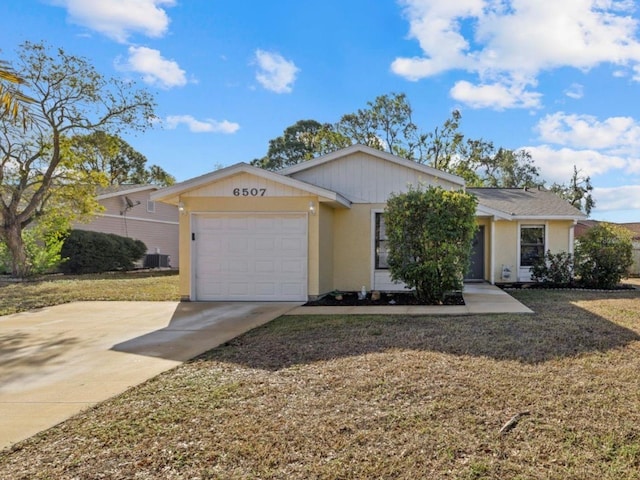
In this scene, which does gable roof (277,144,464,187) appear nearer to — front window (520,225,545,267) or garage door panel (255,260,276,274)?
garage door panel (255,260,276,274)

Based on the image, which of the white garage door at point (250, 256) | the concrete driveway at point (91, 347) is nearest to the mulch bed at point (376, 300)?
the white garage door at point (250, 256)

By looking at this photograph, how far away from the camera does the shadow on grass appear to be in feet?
18.4

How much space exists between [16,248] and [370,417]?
18992mm

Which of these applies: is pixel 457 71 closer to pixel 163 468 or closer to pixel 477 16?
pixel 477 16

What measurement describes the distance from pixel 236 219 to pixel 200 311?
2652 millimetres

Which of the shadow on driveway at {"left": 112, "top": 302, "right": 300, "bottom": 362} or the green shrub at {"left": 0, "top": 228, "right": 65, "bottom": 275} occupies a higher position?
the green shrub at {"left": 0, "top": 228, "right": 65, "bottom": 275}

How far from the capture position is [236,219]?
11180 mm

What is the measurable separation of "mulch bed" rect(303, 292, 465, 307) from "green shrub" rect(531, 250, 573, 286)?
4.90 metres

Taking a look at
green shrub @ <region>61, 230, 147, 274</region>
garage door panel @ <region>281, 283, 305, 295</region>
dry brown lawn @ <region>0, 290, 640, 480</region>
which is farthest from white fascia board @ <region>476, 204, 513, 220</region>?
green shrub @ <region>61, 230, 147, 274</region>

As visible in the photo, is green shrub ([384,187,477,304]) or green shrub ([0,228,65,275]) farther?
green shrub ([0,228,65,275])

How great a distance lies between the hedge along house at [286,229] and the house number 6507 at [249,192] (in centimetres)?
2

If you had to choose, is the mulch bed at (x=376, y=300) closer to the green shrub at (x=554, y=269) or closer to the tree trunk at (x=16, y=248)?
the green shrub at (x=554, y=269)

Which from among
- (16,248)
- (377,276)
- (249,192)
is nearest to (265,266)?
(249,192)

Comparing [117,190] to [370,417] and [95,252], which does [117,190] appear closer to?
[95,252]
